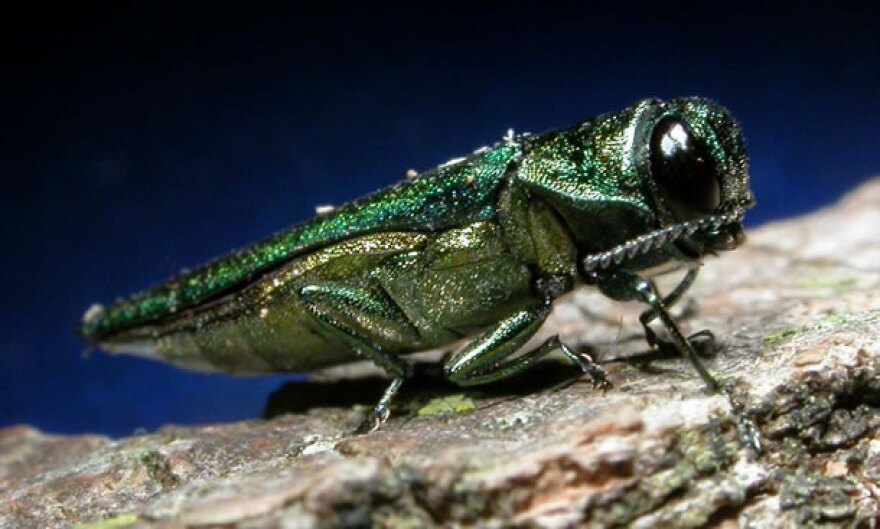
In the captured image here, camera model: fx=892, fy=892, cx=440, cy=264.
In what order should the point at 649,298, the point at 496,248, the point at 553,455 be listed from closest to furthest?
1. the point at 553,455
2. the point at 649,298
3. the point at 496,248

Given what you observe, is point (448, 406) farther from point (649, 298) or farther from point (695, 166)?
point (695, 166)

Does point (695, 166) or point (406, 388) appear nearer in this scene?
point (695, 166)

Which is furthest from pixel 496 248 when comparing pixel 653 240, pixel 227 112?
pixel 227 112

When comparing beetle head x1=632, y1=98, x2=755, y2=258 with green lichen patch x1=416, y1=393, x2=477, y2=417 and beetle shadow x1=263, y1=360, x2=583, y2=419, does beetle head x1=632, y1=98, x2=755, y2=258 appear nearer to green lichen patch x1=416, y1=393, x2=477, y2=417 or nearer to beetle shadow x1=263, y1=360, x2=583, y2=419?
beetle shadow x1=263, y1=360, x2=583, y2=419

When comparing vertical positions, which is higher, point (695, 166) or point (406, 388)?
point (695, 166)

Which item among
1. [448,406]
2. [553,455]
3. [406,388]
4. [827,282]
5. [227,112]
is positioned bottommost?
[827,282]

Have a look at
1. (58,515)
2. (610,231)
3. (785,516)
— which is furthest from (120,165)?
(785,516)

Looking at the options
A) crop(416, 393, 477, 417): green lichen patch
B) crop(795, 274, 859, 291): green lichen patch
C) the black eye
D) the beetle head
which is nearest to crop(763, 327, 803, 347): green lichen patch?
the beetle head
